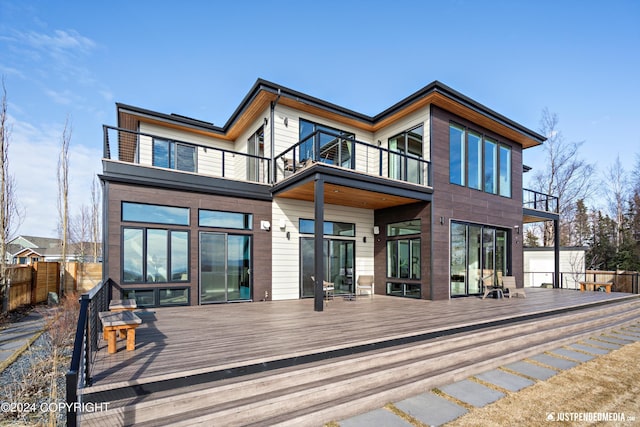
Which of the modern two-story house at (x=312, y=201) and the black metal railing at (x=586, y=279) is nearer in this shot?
the modern two-story house at (x=312, y=201)

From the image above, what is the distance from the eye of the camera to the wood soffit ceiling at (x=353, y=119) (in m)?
8.98

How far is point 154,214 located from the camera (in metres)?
7.60

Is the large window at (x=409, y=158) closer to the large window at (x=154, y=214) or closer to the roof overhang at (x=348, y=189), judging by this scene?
the roof overhang at (x=348, y=189)

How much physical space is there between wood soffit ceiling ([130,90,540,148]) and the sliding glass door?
3336 mm

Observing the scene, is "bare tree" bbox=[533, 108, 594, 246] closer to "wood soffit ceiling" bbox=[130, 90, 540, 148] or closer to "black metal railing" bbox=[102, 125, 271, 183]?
"wood soffit ceiling" bbox=[130, 90, 540, 148]

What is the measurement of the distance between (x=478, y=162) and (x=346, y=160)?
4.46m

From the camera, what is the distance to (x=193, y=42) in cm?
1032

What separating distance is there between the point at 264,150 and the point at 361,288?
17.2 ft

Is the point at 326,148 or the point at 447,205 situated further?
the point at 326,148

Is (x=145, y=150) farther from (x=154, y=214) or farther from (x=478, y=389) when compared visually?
(x=478, y=389)

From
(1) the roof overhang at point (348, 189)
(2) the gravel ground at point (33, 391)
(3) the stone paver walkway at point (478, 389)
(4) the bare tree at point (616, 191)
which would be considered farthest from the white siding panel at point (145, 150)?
(4) the bare tree at point (616, 191)

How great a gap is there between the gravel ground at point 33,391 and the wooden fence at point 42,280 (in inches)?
243

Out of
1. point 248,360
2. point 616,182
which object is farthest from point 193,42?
point 616,182

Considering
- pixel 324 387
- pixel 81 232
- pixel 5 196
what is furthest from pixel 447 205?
pixel 81 232
